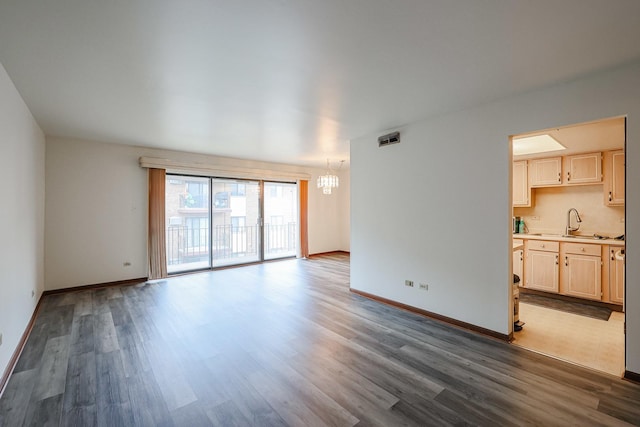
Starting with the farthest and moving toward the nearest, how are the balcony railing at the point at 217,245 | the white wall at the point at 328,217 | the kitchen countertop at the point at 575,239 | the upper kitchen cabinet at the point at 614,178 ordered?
the white wall at the point at 328,217 → the balcony railing at the point at 217,245 → the upper kitchen cabinet at the point at 614,178 → the kitchen countertop at the point at 575,239

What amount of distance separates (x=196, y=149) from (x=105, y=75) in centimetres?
314

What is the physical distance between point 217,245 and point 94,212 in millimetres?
2560

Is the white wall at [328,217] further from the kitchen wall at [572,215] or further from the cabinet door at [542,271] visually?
the cabinet door at [542,271]

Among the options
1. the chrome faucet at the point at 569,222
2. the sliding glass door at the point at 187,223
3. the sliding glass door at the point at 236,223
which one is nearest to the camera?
the chrome faucet at the point at 569,222

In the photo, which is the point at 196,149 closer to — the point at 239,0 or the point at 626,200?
the point at 239,0

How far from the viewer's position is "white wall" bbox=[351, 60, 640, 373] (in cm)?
229

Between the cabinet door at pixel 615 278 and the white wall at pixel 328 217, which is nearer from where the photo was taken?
the cabinet door at pixel 615 278

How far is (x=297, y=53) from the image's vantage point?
6.93 ft

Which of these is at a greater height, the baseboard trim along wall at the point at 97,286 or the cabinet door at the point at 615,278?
the cabinet door at the point at 615,278

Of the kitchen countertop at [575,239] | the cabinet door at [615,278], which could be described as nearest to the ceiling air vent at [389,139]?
the kitchen countertop at [575,239]

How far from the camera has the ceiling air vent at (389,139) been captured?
155 inches

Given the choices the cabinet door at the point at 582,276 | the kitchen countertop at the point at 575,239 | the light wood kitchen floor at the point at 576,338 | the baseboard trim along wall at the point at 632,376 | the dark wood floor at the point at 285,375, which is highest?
the kitchen countertop at the point at 575,239

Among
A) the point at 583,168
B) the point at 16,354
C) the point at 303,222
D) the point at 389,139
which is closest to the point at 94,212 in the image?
the point at 16,354

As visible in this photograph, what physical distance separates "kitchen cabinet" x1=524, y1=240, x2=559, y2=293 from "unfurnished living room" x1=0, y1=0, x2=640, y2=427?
3cm
